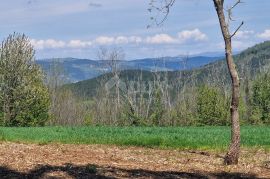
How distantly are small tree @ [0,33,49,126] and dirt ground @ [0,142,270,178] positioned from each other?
3369 centimetres

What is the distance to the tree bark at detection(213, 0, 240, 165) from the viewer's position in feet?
44.7

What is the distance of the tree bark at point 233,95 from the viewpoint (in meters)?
13.6

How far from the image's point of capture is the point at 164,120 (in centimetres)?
6806

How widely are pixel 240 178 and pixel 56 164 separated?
4.57 metres

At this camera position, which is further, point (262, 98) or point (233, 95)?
point (262, 98)

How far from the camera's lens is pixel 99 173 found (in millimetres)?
10766

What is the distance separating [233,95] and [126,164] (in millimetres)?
3628

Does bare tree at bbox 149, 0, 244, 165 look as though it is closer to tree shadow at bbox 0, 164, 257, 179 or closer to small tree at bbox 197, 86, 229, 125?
tree shadow at bbox 0, 164, 257, 179

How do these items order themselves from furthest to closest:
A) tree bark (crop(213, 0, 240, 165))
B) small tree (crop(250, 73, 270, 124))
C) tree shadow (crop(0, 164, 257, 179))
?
small tree (crop(250, 73, 270, 124)), tree bark (crop(213, 0, 240, 165)), tree shadow (crop(0, 164, 257, 179))

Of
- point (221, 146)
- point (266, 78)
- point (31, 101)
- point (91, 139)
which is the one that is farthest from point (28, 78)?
point (266, 78)

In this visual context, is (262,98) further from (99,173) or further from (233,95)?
(99,173)

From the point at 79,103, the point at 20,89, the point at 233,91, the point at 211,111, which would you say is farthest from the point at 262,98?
the point at 233,91

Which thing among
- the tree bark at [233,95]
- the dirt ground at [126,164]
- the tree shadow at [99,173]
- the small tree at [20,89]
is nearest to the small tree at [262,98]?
the small tree at [20,89]

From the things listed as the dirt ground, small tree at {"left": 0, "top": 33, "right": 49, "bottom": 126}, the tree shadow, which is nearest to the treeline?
small tree at {"left": 0, "top": 33, "right": 49, "bottom": 126}
